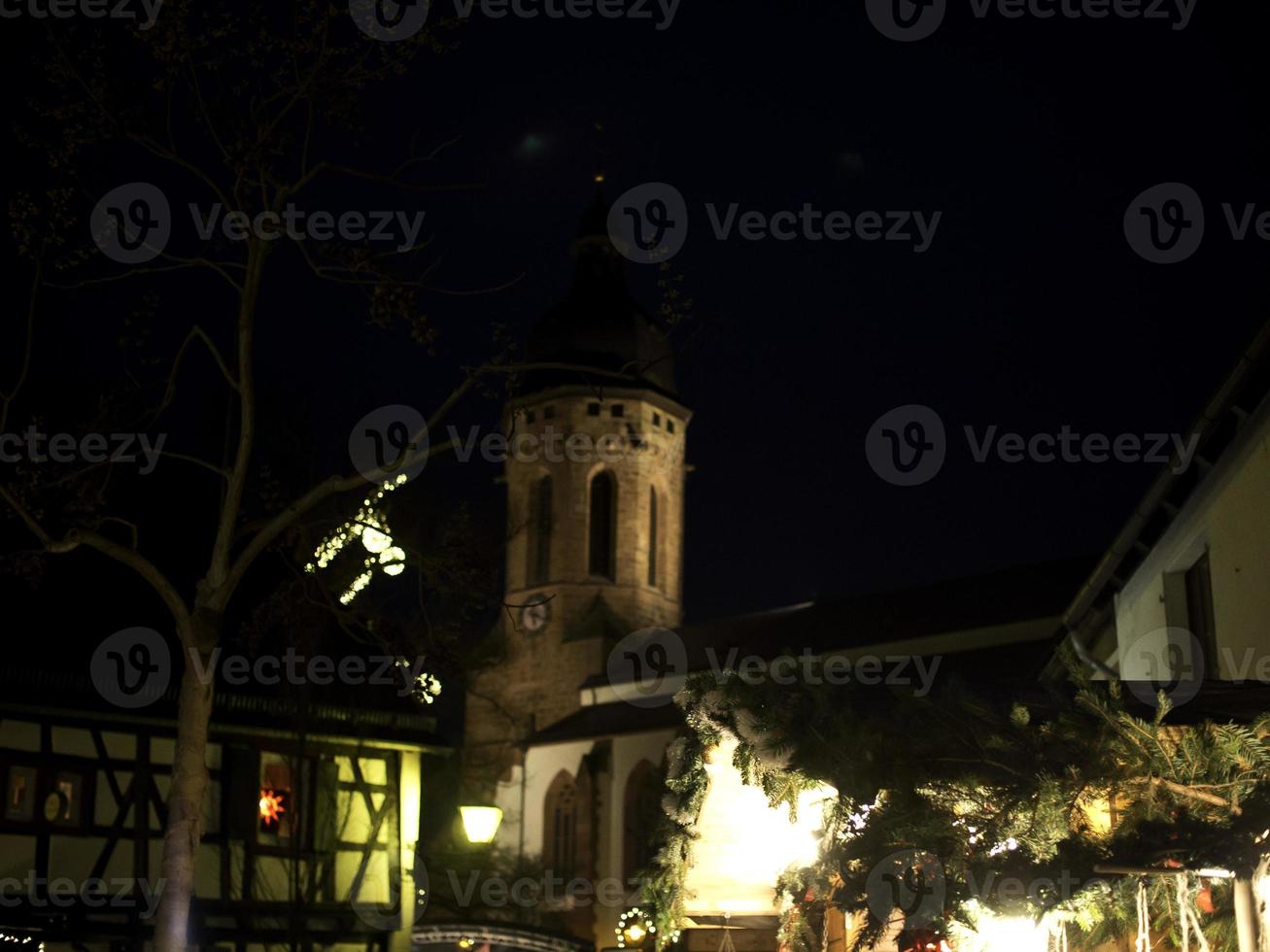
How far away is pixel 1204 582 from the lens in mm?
12984

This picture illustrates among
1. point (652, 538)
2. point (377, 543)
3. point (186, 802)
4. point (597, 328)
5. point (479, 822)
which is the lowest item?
point (479, 822)

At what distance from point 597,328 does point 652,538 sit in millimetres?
7333

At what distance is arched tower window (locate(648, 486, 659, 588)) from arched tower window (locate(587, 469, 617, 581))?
4.09 feet

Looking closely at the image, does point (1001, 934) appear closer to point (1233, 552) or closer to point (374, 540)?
point (1233, 552)

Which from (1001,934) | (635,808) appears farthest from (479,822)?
(635,808)

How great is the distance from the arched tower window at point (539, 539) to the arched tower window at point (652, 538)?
3387 millimetres

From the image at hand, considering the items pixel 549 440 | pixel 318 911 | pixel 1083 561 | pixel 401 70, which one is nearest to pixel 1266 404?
pixel 401 70

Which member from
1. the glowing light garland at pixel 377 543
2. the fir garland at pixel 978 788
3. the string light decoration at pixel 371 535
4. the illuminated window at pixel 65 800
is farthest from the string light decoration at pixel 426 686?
the fir garland at pixel 978 788

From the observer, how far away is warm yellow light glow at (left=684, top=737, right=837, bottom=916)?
→ 6617 mm

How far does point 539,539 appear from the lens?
5300 cm

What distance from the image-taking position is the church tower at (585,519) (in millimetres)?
51469

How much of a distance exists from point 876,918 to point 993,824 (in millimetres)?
620

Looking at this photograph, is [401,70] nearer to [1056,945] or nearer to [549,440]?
[1056,945]

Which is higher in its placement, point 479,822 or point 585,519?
point 585,519
